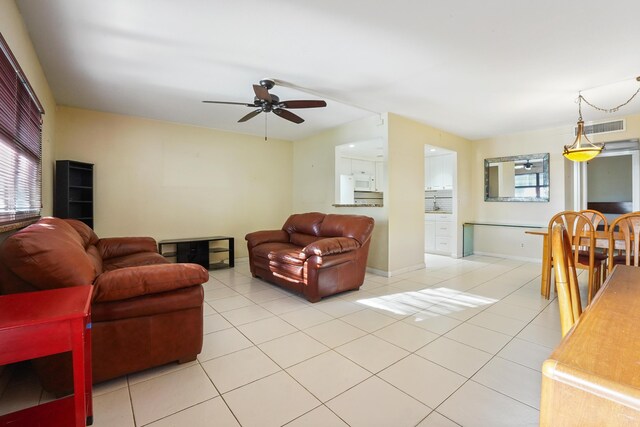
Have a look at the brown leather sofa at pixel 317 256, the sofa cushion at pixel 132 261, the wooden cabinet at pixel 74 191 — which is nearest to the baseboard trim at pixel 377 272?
the brown leather sofa at pixel 317 256

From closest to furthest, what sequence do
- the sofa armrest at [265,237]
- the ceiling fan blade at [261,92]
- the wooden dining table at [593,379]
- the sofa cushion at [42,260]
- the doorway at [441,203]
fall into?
the wooden dining table at [593,379] < the sofa cushion at [42,260] < the ceiling fan blade at [261,92] < the sofa armrest at [265,237] < the doorway at [441,203]

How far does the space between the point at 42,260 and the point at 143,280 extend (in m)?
0.49

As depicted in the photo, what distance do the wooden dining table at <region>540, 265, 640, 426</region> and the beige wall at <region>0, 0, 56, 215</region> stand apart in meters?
3.07

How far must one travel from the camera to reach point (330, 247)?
321 centimetres

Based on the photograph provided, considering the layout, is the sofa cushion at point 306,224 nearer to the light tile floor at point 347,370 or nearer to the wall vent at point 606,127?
the light tile floor at point 347,370

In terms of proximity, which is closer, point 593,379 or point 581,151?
point 593,379

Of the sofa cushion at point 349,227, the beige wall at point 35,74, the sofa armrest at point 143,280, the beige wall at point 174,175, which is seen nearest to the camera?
the sofa armrest at point 143,280

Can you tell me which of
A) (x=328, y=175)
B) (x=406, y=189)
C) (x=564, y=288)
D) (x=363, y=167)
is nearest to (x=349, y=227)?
(x=406, y=189)

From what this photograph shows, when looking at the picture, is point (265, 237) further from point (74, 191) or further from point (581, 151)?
point (581, 151)

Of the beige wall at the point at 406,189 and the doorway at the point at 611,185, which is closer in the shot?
the beige wall at the point at 406,189

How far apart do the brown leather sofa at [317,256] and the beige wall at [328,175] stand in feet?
2.46

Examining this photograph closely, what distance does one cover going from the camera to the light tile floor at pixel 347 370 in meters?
1.48

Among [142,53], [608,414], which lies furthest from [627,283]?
[142,53]

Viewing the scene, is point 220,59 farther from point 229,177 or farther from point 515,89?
point 515,89
